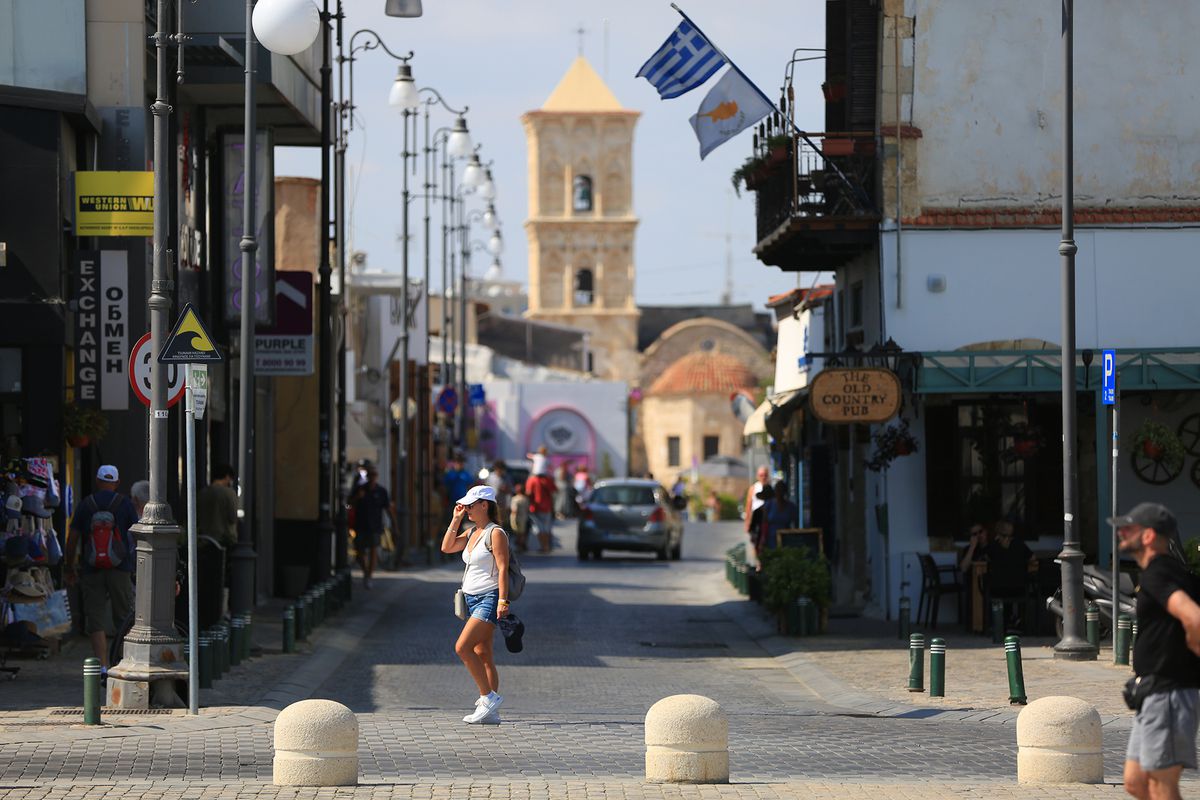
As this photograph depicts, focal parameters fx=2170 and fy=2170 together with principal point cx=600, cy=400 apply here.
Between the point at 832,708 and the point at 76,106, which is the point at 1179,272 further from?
the point at 76,106

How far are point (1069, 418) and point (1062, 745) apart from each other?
8947 millimetres

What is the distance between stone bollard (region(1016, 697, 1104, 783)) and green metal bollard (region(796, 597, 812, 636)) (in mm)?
12338

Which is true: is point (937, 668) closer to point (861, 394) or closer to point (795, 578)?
point (795, 578)

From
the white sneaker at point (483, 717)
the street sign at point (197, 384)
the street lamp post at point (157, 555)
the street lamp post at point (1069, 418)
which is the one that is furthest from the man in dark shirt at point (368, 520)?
the white sneaker at point (483, 717)

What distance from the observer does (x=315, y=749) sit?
12008 mm

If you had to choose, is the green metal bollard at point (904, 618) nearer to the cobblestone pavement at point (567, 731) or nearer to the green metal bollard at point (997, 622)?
the cobblestone pavement at point (567, 731)

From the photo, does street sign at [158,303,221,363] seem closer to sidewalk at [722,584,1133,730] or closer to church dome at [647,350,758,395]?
sidewalk at [722,584,1133,730]

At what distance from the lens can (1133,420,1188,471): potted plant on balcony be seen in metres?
24.6

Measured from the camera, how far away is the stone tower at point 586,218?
12725 centimetres

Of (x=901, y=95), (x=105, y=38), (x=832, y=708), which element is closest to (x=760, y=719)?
(x=832, y=708)

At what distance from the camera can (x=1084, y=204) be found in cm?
2633

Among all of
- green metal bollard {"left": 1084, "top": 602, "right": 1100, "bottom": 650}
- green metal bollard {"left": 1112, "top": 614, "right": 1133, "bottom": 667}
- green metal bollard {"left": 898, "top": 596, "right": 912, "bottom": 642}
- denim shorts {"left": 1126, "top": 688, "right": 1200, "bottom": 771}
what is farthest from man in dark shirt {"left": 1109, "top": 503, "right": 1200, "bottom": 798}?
green metal bollard {"left": 898, "top": 596, "right": 912, "bottom": 642}

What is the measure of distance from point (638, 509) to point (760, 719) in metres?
28.9

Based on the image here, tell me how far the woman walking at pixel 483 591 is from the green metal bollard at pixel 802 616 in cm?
891
